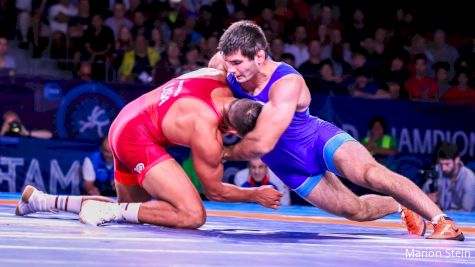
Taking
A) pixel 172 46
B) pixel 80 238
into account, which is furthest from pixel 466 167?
pixel 80 238

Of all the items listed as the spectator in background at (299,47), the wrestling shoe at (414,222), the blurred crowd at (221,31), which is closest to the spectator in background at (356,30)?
the blurred crowd at (221,31)

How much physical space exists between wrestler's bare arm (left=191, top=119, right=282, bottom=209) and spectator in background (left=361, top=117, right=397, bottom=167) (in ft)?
15.4

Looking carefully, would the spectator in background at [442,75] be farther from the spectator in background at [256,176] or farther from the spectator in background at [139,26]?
the spectator in background at [139,26]

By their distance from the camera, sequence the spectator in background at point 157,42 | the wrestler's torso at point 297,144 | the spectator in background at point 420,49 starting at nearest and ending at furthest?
the wrestler's torso at point 297,144, the spectator in background at point 157,42, the spectator in background at point 420,49

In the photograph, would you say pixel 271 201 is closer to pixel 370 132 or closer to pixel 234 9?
pixel 370 132

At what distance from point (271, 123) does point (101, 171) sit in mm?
4390

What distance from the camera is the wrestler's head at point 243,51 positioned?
215 inches

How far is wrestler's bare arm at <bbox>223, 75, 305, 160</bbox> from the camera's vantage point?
5.26m

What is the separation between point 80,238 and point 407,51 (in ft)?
28.0

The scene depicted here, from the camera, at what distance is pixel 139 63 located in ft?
35.4

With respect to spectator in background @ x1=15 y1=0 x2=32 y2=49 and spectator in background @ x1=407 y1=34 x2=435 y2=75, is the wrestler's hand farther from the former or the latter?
spectator in background @ x1=407 y1=34 x2=435 y2=75

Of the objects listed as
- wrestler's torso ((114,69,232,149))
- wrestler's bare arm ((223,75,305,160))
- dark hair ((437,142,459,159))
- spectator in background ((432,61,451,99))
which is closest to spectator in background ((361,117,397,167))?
dark hair ((437,142,459,159))

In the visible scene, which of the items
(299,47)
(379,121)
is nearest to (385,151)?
(379,121)

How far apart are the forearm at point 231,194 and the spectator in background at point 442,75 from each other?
Answer: 6.09 metres
